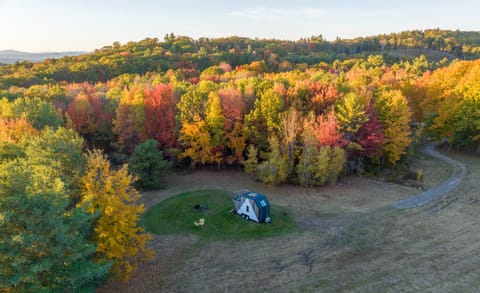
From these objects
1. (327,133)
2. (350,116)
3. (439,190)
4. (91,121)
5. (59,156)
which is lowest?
(439,190)

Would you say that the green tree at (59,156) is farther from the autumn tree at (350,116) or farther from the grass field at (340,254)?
the autumn tree at (350,116)

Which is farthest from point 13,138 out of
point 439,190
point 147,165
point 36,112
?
point 439,190

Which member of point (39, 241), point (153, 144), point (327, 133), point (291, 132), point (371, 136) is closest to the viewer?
point (39, 241)

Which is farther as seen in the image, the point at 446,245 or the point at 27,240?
the point at 446,245

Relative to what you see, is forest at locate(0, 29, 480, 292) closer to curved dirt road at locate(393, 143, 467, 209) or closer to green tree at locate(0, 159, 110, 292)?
green tree at locate(0, 159, 110, 292)

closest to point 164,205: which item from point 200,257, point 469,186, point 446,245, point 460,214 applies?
point 200,257

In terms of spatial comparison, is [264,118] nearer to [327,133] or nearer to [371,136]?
[327,133]

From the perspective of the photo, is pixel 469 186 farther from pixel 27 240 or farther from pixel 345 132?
pixel 27 240
